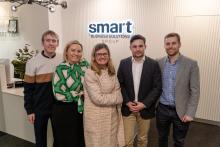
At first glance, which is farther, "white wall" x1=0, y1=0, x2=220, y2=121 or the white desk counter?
"white wall" x1=0, y1=0, x2=220, y2=121

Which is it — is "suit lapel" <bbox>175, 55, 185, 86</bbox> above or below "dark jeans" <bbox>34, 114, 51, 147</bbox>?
above

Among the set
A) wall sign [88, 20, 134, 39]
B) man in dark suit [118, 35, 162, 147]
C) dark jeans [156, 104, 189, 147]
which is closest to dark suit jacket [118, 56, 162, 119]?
man in dark suit [118, 35, 162, 147]

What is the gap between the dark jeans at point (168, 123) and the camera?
2248 mm

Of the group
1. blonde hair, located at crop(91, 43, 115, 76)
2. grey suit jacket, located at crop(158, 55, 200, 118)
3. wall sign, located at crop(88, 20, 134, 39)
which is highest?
wall sign, located at crop(88, 20, 134, 39)

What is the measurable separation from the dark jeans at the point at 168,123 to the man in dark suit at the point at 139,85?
4.3 inches

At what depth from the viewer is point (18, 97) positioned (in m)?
2.91

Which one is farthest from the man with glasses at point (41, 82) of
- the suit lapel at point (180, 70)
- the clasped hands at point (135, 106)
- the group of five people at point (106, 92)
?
the suit lapel at point (180, 70)

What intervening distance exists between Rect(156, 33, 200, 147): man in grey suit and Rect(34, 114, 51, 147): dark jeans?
1.26m

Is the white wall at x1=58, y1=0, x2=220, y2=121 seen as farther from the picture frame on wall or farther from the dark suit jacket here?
the picture frame on wall

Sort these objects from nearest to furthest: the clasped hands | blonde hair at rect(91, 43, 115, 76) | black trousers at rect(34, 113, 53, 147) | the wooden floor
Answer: blonde hair at rect(91, 43, 115, 76) → the clasped hands → black trousers at rect(34, 113, 53, 147) → the wooden floor

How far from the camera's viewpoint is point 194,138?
3439mm

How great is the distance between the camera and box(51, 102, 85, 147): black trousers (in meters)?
2.14

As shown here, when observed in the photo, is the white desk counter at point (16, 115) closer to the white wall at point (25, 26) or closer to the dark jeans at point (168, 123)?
the dark jeans at point (168, 123)

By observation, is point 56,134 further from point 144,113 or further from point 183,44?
point 183,44
